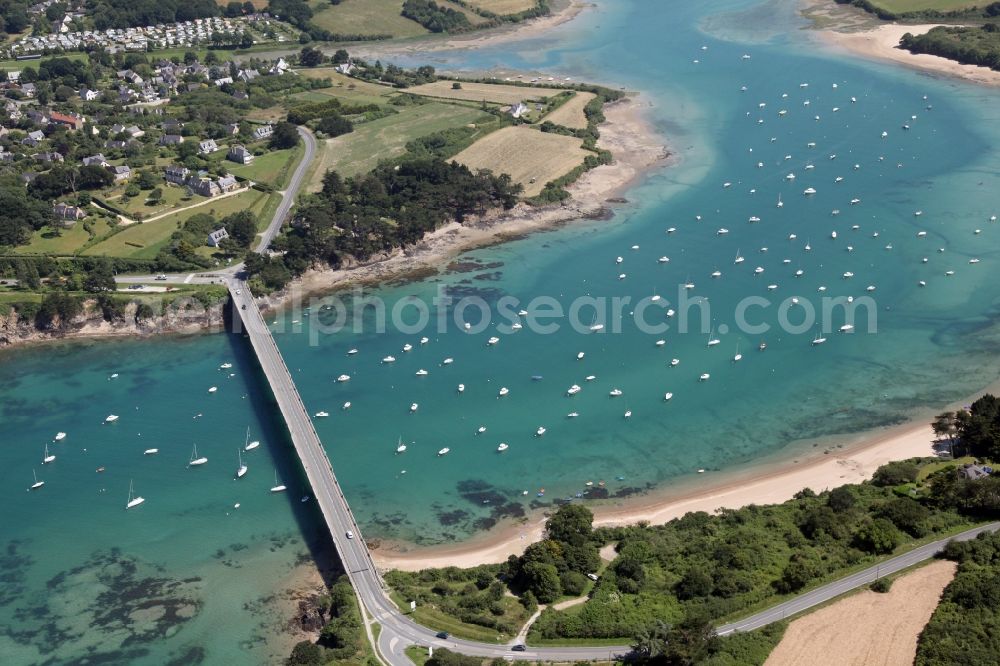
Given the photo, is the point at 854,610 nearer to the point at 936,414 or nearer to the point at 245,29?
the point at 936,414

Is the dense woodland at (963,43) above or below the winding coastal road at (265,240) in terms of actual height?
above

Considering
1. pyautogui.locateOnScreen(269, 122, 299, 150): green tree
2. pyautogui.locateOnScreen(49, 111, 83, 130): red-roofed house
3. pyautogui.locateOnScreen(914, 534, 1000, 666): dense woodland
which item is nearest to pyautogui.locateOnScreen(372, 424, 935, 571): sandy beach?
pyautogui.locateOnScreen(914, 534, 1000, 666): dense woodland

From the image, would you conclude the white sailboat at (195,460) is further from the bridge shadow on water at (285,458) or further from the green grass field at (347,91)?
the green grass field at (347,91)

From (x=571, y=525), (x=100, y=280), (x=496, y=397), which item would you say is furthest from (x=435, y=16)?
(x=571, y=525)

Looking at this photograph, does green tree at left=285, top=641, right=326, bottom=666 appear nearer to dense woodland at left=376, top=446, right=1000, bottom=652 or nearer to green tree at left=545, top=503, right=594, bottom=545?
dense woodland at left=376, top=446, right=1000, bottom=652

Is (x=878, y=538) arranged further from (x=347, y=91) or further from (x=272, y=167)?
(x=347, y=91)

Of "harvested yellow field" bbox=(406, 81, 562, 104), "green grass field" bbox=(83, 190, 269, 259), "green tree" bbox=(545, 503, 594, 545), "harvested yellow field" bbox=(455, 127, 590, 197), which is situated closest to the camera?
"green tree" bbox=(545, 503, 594, 545)

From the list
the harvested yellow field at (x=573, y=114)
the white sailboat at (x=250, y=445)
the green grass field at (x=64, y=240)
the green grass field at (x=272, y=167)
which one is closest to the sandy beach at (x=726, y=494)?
the white sailboat at (x=250, y=445)
